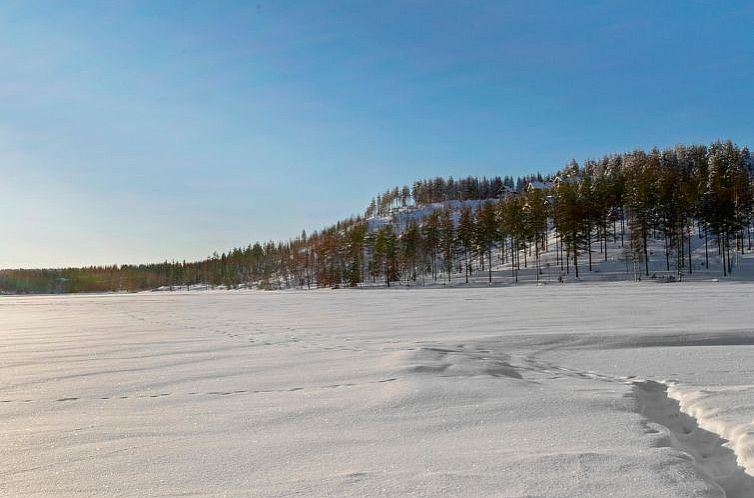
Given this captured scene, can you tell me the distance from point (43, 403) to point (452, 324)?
913cm

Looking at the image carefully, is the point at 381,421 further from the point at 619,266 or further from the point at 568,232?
the point at 619,266

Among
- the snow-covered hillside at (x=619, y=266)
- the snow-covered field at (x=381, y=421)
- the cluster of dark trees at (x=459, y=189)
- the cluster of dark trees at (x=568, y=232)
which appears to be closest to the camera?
the snow-covered field at (x=381, y=421)

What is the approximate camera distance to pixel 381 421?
384cm

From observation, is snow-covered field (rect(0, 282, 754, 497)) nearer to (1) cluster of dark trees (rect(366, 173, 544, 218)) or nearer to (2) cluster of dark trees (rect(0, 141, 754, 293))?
(2) cluster of dark trees (rect(0, 141, 754, 293))

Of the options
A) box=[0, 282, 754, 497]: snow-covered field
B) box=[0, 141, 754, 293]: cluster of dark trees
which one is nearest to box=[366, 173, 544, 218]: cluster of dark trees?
box=[0, 141, 754, 293]: cluster of dark trees

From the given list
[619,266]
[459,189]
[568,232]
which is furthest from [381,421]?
[459,189]

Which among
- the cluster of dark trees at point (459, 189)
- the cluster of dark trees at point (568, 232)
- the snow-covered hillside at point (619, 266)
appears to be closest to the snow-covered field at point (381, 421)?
the snow-covered hillside at point (619, 266)

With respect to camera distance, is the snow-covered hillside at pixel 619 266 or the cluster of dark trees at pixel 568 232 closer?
the snow-covered hillside at pixel 619 266

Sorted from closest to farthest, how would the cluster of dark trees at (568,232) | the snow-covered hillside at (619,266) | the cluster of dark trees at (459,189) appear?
the snow-covered hillside at (619,266), the cluster of dark trees at (568,232), the cluster of dark trees at (459,189)

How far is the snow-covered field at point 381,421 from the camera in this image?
2.68m

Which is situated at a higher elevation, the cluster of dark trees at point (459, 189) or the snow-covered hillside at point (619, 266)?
the cluster of dark trees at point (459, 189)

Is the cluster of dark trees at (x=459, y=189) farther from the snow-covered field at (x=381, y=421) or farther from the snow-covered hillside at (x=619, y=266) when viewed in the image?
the snow-covered field at (x=381, y=421)

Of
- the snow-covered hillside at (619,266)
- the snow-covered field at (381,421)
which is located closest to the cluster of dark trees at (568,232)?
the snow-covered hillside at (619,266)

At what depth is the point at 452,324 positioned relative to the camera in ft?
40.6
